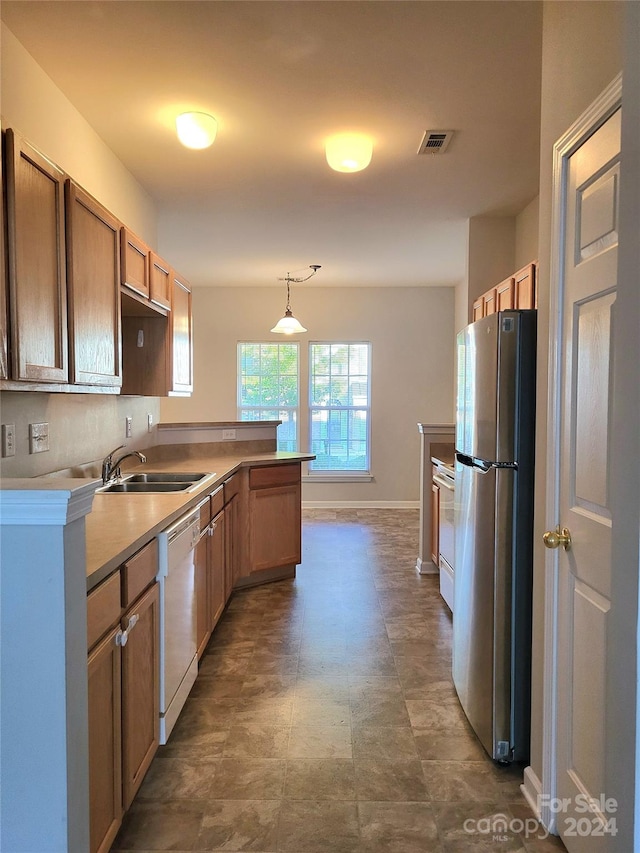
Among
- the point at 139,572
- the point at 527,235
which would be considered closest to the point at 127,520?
the point at 139,572

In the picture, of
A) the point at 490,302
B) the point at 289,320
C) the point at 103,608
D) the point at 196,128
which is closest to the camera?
the point at 103,608

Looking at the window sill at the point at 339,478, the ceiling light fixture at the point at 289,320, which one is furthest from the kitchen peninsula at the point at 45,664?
the window sill at the point at 339,478

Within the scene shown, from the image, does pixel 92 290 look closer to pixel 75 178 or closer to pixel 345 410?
pixel 75 178

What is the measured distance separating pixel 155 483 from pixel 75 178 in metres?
1.62

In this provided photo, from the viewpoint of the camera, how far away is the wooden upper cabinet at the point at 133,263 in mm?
2479

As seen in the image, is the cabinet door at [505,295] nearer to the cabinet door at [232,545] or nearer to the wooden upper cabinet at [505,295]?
the wooden upper cabinet at [505,295]

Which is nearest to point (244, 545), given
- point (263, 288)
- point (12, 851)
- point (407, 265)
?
point (12, 851)

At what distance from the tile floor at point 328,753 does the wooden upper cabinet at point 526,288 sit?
6.37 ft

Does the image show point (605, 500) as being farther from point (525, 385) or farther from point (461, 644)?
point (461, 644)

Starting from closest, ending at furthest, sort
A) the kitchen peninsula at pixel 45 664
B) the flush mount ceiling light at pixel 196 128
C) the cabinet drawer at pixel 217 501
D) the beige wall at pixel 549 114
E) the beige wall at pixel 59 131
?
1. the kitchen peninsula at pixel 45 664
2. the beige wall at pixel 549 114
3. the beige wall at pixel 59 131
4. the flush mount ceiling light at pixel 196 128
5. the cabinet drawer at pixel 217 501

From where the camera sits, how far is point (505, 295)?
346cm

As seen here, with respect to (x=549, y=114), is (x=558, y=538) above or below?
below

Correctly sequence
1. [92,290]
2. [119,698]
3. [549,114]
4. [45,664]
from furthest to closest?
[92,290], [549,114], [119,698], [45,664]

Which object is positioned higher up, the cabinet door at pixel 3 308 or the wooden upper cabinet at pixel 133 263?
the wooden upper cabinet at pixel 133 263
